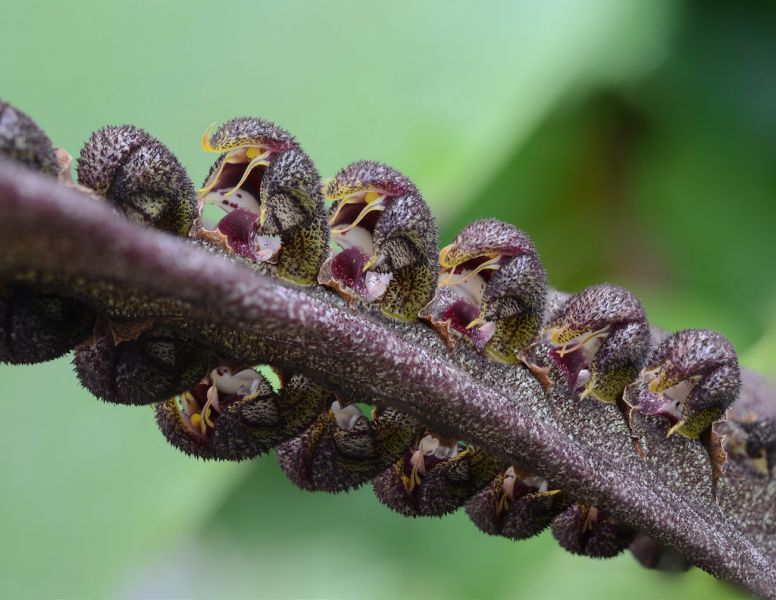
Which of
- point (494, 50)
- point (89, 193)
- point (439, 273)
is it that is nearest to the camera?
point (89, 193)

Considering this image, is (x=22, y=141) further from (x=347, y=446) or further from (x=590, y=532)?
(x=590, y=532)

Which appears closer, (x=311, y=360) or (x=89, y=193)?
(x=89, y=193)

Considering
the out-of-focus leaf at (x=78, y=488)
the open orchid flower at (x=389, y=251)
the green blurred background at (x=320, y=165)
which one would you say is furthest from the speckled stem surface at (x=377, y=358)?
the out-of-focus leaf at (x=78, y=488)

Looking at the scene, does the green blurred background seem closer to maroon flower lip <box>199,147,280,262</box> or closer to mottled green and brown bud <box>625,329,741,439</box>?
mottled green and brown bud <box>625,329,741,439</box>

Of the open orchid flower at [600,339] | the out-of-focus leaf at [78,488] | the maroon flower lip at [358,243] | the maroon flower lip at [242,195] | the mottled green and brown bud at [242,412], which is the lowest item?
the out-of-focus leaf at [78,488]

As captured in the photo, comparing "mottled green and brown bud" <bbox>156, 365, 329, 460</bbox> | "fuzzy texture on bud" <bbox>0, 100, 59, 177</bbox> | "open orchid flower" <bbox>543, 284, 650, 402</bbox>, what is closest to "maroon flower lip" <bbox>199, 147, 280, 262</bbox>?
"mottled green and brown bud" <bbox>156, 365, 329, 460</bbox>

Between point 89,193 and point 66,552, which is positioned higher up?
point 89,193

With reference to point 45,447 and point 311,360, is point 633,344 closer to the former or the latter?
point 311,360

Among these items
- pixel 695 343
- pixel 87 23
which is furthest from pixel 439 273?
pixel 87 23

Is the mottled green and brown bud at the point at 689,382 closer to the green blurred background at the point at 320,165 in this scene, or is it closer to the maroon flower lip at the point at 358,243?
the maroon flower lip at the point at 358,243
